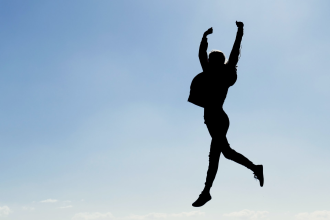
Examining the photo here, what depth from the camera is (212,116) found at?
5.64 meters

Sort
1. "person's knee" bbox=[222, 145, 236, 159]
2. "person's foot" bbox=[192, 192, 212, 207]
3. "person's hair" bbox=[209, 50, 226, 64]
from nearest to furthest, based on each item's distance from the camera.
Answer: "person's knee" bbox=[222, 145, 236, 159] → "person's hair" bbox=[209, 50, 226, 64] → "person's foot" bbox=[192, 192, 212, 207]

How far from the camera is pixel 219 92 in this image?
5.70 metres

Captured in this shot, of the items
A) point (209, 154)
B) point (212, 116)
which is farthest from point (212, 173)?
point (212, 116)

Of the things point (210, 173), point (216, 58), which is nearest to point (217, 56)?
point (216, 58)

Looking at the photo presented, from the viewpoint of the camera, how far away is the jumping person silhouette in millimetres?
5609

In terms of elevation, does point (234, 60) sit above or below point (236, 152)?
above

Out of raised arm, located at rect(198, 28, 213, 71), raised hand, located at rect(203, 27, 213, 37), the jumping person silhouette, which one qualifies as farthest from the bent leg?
raised hand, located at rect(203, 27, 213, 37)

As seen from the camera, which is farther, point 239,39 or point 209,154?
point 209,154

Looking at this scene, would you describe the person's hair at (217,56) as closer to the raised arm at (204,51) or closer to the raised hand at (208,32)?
the raised arm at (204,51)

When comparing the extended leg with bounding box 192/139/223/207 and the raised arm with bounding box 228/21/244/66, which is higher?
the raised arm with bounding box 228/21/244/66

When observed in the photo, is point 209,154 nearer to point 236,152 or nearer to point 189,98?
point 236,152

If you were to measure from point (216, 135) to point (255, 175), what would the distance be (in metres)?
1.10

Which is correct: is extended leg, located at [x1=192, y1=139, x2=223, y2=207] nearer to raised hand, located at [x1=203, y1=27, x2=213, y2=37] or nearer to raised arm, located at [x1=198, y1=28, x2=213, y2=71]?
raised arm, located at [x1=198, y1=28, x2=213, y2=71]

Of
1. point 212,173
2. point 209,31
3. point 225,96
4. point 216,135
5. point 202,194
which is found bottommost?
point 202,194
